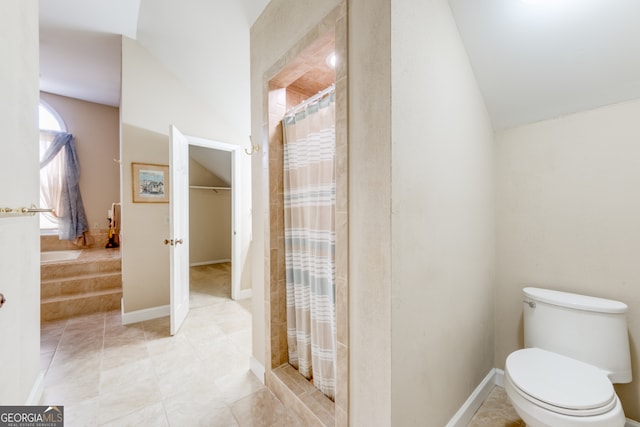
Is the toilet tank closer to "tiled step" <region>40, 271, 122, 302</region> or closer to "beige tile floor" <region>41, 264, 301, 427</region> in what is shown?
"beige tile floor" <region>41, 264, 301, 427</region>

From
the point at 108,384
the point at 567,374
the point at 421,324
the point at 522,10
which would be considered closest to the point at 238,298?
the point at 108,384

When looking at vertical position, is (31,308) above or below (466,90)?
below

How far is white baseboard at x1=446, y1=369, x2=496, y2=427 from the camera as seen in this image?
1.34 meters

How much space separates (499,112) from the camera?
1657mm

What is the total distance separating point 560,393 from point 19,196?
2.77 meters

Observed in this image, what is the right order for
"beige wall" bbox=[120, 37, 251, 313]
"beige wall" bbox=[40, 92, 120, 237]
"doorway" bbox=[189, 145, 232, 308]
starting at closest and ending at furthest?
"beige wall" bbox=[120, 37, 251, 313]
"beige wall" bbox=[40, 92, 120, 237]
"doorway" bbox=[189, 145, 232, 308]

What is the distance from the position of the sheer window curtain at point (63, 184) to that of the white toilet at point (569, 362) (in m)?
5.98

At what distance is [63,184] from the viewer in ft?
13.9

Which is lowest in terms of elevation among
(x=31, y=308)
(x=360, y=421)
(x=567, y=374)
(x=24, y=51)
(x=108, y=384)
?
(x=108, y=384)

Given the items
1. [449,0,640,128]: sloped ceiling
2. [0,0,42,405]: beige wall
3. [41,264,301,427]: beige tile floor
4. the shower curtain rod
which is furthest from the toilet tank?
[0,0,42,405]: beige wall

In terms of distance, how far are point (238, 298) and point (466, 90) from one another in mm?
3403

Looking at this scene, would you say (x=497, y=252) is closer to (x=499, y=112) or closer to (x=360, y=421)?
(x=499, y=112)

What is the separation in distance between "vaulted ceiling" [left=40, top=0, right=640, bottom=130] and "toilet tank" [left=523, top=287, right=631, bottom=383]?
1095mm

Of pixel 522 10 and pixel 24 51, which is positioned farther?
pixel 24 51
